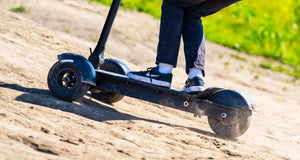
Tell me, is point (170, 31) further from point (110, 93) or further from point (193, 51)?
point (110, 93)

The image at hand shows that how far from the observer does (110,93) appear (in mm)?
3627

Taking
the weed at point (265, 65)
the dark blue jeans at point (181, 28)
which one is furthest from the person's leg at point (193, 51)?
the weed at point (265, 65)

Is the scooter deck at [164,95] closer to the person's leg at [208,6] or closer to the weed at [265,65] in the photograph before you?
the person's leg at [208,6]

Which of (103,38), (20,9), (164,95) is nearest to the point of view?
(164,95)

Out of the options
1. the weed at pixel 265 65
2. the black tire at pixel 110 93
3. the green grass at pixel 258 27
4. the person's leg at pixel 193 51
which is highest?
the green grass at pixel 258 27

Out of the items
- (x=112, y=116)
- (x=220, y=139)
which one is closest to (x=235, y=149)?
(x=220, y=139)

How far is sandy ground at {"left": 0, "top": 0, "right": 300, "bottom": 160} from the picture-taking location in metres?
2.36

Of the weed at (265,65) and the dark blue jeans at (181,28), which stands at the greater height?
the weed at (265,65)

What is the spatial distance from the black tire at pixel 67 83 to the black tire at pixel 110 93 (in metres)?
0.41

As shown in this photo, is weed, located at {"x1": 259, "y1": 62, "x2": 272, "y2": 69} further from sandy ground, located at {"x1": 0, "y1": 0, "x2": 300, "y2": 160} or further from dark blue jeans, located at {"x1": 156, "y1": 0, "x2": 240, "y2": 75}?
dark blue jeans, located at {"x1": 156, "y1": 0, "x2": 240, "y2": 75}

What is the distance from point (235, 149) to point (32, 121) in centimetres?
145

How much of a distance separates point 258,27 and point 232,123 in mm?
7780

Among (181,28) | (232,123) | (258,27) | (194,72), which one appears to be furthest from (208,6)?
(258,27)

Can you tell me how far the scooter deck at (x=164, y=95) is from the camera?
313 cm
